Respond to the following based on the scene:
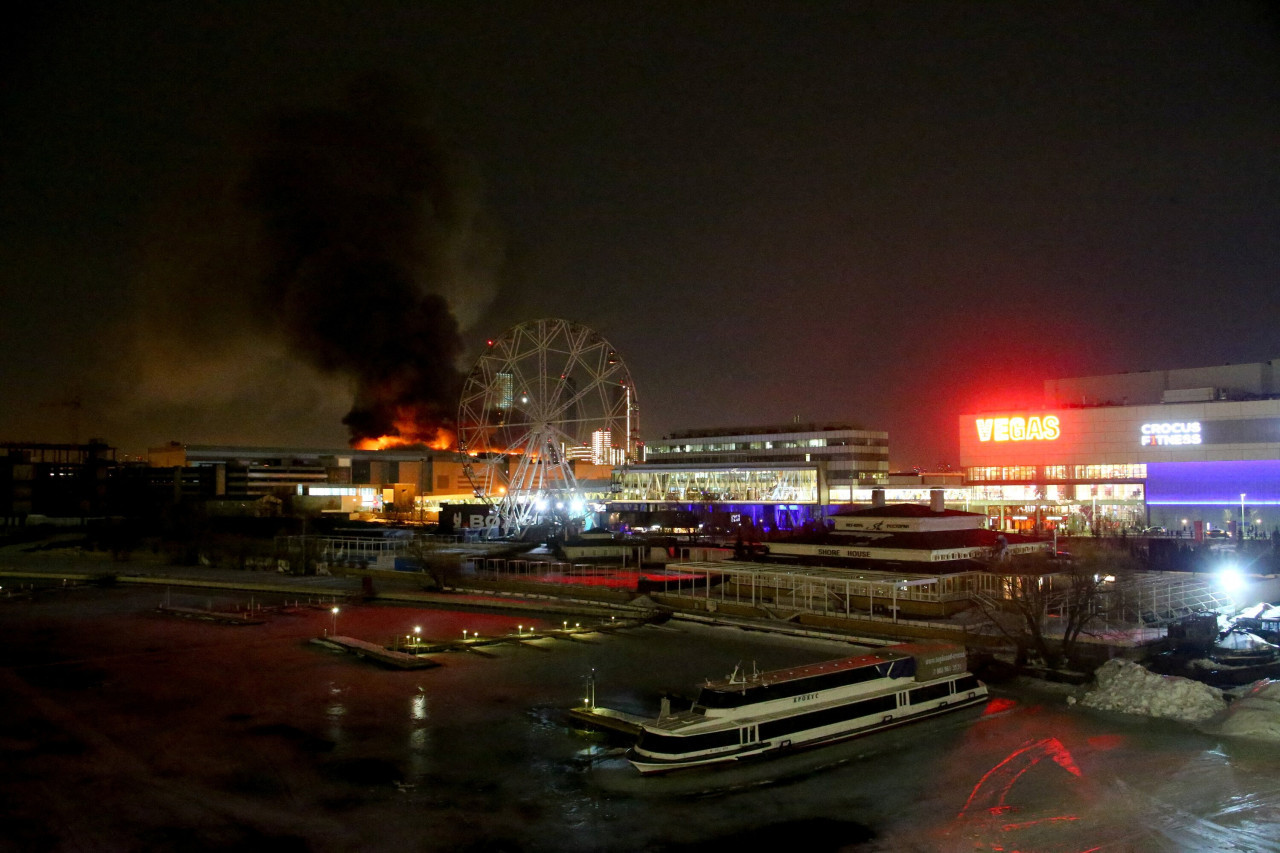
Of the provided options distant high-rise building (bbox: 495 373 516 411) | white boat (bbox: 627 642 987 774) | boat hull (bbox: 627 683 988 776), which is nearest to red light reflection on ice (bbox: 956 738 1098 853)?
boat hull (bbox: 627 683 988 776)

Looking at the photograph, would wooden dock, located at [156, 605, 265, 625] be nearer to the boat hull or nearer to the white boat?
the white boat

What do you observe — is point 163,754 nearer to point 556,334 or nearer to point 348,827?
point 348,827

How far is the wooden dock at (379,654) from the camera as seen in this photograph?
23.2 metres

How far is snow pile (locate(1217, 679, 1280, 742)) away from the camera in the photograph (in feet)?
53.9

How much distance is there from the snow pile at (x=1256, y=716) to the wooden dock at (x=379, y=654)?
1810 cm

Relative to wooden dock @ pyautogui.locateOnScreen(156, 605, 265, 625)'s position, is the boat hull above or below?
below

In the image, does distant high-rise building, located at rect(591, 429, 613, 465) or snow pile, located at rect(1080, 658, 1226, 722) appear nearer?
snow pile, located at rect(1080, 658, 1226, 722)

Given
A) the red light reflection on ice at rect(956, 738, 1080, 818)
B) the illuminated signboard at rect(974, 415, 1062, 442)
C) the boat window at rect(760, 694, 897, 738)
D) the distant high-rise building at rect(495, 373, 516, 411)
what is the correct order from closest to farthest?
the red light reflection on ice at rect(956, 738, 1080, 818) → the boat window at rect(760, 694, 897, 738) → the distant high-rise building at rect(495, 373, 516, 411) → the illuminated signboard at rect(974, 415, 1062, 442)

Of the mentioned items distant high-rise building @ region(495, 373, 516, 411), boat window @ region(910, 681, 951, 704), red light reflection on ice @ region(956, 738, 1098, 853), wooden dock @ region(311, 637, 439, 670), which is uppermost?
distant high-rise building @ region(495, 373, 516, 411)

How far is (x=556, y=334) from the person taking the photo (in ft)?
175

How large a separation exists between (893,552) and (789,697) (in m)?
15.5

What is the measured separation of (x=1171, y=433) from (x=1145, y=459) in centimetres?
221

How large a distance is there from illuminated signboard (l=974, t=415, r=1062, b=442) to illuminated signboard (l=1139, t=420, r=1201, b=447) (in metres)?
5.23

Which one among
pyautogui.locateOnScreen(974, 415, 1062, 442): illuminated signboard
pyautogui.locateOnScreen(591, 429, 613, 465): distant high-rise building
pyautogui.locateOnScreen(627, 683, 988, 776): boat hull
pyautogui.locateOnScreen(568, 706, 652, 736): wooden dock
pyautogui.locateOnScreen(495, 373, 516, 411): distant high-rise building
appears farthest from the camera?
pyautogui.locateOnScreen(974, 415, 1062, 442): illuminated signboard
